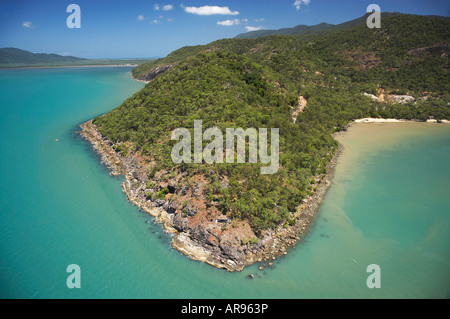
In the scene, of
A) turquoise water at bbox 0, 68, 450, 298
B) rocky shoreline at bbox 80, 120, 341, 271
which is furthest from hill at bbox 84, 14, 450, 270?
turquoise water at bbox 0, 68, 450, 298

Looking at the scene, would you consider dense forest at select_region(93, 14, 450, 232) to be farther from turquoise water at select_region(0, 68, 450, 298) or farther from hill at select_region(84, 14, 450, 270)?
turquoise water at select_region(0, 68, 450, 298)

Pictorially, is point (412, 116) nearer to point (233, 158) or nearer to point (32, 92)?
point (233, 158)

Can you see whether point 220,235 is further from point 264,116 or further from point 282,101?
point 282,101

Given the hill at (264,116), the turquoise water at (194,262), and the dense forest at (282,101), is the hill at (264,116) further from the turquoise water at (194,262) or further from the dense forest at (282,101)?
the turquoise water at (194,262)

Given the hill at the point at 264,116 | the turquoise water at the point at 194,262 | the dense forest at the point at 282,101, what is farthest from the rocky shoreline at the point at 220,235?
the dense forest at the point at 282,101

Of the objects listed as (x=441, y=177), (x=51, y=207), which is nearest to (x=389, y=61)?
(x=441, y=177)

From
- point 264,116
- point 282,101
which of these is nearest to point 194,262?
point 264,116
